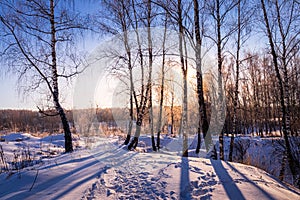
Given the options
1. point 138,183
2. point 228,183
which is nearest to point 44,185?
point 138,183

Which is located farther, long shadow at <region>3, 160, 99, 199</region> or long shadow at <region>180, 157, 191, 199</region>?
long shadow at <region>180, 157, 191, 199</region>

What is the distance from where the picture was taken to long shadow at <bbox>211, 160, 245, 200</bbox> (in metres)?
2.48

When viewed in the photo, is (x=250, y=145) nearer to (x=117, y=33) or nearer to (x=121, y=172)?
(x=117, y=33)

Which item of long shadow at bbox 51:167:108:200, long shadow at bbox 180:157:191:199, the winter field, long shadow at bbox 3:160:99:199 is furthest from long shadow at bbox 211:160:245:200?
long shadow at bbox 3:160:99:199

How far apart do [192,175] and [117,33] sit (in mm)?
8565

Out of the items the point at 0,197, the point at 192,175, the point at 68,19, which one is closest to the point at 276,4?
the point at 68,19

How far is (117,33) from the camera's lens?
1003 centimetres

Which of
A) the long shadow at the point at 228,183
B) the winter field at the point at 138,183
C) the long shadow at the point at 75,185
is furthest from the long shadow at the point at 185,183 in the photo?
the long shadow at the point at 75,185

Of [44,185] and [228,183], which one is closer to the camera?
[44,185]

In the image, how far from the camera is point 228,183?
9.29 ft

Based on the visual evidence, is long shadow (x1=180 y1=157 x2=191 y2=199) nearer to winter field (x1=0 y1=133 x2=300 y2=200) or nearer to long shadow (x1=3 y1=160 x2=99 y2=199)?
winter field (x1=0 y1=133 x2=300 y2=200)

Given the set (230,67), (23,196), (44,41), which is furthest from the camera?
(230,67)

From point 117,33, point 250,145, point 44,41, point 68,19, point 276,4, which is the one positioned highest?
point 276,4

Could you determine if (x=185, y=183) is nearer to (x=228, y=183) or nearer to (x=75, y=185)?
(x=228, y=183)
